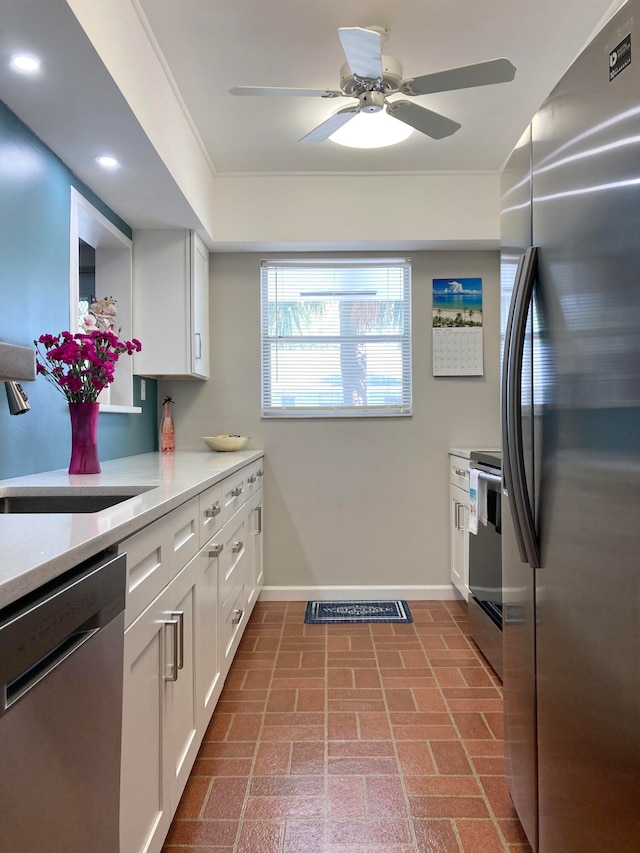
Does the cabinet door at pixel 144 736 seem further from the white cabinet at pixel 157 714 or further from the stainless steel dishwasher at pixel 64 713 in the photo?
the stainless steel dishwasher at pixel 64 713

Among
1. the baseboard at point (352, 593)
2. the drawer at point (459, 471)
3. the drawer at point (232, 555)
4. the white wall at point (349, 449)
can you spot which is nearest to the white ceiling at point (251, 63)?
the white wall at point (349, 449)

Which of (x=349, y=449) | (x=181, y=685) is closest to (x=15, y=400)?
(x=181, y=685)

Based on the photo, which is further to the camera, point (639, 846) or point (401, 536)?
point (401, 536)

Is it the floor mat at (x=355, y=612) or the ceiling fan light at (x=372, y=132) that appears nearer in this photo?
the ceiling fan light at (x=372, y=132)

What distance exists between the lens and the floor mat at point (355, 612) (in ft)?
10.6

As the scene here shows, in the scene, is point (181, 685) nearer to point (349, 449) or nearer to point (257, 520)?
point (257, 520)

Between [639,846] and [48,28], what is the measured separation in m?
2.16

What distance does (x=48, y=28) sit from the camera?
1.43 meters

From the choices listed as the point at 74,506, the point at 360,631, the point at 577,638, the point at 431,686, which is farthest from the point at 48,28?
the point at 360,631

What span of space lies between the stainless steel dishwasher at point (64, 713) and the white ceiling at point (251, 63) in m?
1.43

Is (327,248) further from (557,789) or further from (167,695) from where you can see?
(557,789)

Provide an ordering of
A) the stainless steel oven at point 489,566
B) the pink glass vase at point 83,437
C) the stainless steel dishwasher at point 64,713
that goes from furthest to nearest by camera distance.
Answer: the stainless steel oven at point 489,566 → the pink glass vase at point 83,437 → the stainless steel dishwasher at point 64,713

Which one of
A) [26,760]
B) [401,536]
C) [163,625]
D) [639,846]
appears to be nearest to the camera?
[26,760]

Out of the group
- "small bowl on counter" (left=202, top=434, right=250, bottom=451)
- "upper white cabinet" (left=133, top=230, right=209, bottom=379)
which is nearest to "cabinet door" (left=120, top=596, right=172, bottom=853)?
"small bowl on counter" (left=202, top=434, right=250, bottom=451)
